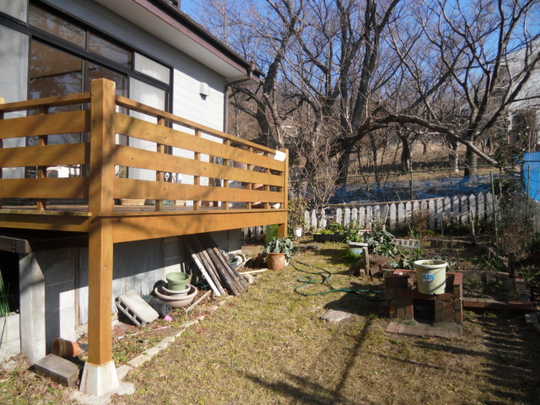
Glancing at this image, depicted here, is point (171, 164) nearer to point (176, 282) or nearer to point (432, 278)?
point (176, 282)

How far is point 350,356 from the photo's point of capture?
10.3ft

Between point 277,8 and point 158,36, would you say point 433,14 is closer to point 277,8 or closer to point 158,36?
point 277,8

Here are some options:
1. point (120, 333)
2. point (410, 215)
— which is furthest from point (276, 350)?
point (410, 215)

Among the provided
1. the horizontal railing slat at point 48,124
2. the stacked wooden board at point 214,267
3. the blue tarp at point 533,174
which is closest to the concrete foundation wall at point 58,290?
the stacked wooden board at point 214,267

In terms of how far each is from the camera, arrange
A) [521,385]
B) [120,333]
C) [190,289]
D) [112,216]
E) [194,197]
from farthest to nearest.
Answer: [190,289]
[194,197]
[120,333]
[112,216]
[521,385]

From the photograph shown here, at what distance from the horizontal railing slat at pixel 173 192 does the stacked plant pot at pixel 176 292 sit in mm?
1108

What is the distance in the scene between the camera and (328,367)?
117 inches

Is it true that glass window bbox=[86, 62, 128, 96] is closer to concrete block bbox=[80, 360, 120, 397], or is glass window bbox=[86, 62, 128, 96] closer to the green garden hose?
concrete block bbox=[80, 360, 120, 397]

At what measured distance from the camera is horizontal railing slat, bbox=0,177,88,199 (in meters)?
2.90

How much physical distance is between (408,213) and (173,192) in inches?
284

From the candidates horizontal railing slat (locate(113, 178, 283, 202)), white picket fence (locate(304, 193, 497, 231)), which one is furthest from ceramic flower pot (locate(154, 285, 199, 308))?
white picket fence (locate(304, 193, 497, 231))

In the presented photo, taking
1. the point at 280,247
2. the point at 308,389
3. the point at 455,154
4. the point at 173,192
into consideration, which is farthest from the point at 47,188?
the point at 455,154

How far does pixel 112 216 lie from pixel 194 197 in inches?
48.0

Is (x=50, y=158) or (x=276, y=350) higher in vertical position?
(x=50, y=158)
